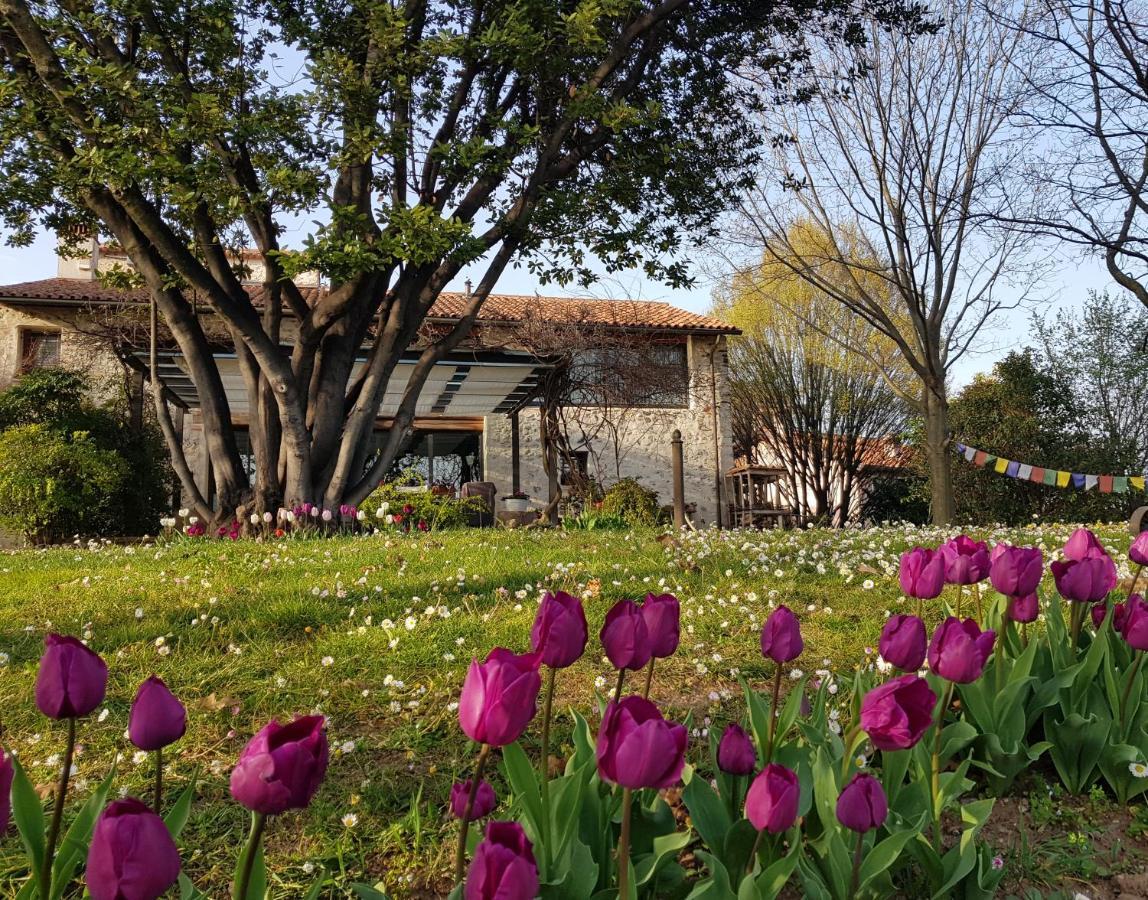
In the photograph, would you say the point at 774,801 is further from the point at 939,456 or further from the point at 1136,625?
the point at 939,456

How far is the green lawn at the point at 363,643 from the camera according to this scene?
7.40ft

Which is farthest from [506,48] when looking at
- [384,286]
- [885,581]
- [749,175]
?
[885,581]

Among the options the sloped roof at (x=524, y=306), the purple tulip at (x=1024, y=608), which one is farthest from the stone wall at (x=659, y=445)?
the purple tulip at (x=1024, y=608)

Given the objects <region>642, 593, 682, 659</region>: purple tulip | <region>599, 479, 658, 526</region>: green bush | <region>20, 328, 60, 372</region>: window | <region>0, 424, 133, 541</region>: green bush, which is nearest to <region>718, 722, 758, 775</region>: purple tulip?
<region>642, 593, 682, 659</region>: purple tulip

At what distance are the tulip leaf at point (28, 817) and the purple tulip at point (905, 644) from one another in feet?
5.27

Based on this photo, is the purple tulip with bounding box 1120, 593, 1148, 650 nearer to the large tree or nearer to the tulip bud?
the tulip bud

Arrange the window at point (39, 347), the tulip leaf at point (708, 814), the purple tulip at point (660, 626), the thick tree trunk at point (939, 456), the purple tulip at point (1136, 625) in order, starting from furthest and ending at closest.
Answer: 1. the window at point (39, 347)
2. the thick tree trunk at point (939, 456)
3. the purple tulip at point (1136, 625)
4. the tulip leaf at point (708, 814)
5. the purple tulip at point (660, 626)

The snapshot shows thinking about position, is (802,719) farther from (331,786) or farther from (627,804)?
(331,786)

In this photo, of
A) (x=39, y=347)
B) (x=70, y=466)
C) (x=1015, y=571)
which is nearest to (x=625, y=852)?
(x=1015, y=571)

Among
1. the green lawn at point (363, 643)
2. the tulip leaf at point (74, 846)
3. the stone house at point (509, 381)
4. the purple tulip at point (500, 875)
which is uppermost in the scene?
the stone house at point (509, 381)

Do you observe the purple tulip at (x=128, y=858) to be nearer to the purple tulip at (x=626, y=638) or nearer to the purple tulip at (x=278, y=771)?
the purple tulip at (x=278, y=771)

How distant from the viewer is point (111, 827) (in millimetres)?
943

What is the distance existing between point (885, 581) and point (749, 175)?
7.88 metres

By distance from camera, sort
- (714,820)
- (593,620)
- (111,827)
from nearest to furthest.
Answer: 1. (111,827)
2. (714,820)
3. (593,620)
